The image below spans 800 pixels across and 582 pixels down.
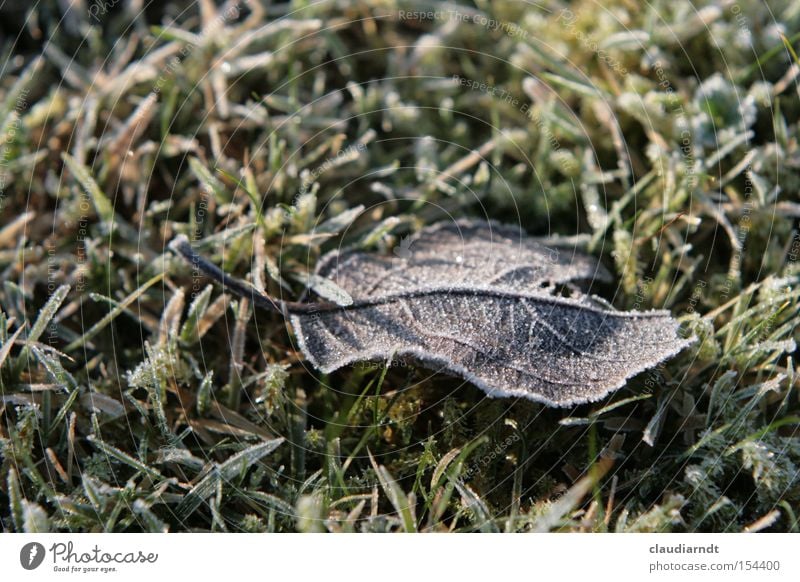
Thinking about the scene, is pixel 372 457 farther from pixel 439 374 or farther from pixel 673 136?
pixel 673 136

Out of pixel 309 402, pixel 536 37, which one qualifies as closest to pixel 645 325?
pixel 309 402

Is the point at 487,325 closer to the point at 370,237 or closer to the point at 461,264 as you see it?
the point at 461,264

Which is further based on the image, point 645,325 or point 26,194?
point 26,194

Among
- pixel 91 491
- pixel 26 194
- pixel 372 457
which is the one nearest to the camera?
pixel 91 491
